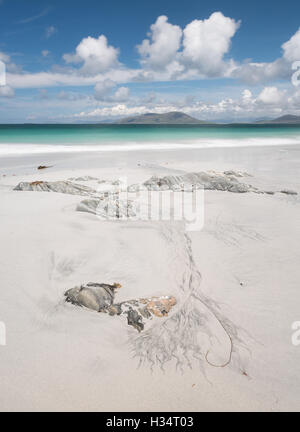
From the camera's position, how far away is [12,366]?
238 cm

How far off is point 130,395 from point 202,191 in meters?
6.59

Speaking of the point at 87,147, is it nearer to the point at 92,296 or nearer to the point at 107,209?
the point at 107,209

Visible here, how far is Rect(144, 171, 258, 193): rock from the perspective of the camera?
8123mm

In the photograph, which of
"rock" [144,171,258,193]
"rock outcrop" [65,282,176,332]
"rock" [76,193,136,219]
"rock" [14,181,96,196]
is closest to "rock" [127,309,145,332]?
"rock outcrop" [65,282,176,332]

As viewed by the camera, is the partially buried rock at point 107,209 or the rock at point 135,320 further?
the partially buried rock at point 107,209

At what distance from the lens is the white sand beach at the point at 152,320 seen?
222 centimetres
